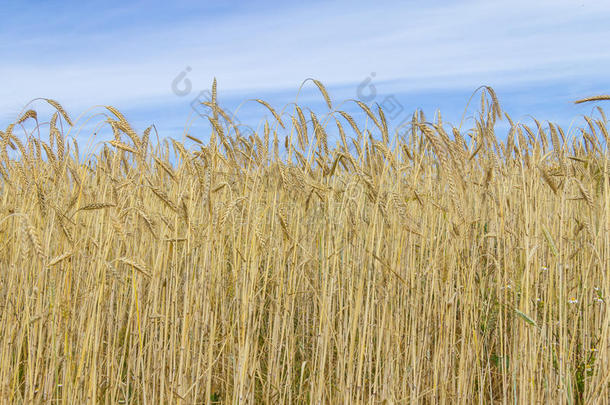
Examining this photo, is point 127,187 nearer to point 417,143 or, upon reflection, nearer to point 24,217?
point 24,217

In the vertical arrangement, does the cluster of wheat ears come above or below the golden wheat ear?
below

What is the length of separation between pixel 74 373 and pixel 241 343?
0.78 meters

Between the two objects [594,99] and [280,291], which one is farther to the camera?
[594,99]

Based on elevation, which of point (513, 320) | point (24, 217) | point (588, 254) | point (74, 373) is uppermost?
point (24, 217)

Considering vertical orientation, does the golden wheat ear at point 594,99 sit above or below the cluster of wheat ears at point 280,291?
above

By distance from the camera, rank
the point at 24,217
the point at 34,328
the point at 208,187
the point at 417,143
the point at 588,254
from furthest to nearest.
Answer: the point at 588,254, the point at 417,143, the point at 34,328, the point at 208,187, the point at 24,217

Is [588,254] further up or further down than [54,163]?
further down

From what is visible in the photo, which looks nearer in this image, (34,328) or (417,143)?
(34,328)

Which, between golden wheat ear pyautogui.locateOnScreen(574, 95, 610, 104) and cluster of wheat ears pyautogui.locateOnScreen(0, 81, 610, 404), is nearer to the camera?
cluster of wheat ears pyautogui.locateOnScreen(0, 81, 610, 404)

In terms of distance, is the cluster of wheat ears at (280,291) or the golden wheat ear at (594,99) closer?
the cluster of wheat ears at (280,291)

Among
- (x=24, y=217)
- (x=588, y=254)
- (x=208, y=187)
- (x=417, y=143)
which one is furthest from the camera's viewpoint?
(x=588, y=254)

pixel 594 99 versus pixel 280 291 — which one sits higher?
pixel 594 99

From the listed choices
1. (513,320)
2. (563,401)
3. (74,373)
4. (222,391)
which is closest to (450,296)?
(513,320)

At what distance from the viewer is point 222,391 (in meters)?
2.56
